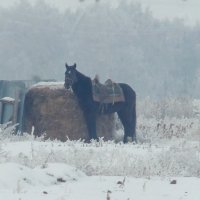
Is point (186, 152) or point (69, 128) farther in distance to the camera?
point (69, 128)

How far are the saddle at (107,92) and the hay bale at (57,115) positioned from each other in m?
0.56

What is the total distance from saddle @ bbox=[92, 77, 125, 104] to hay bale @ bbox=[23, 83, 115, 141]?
0.56 metres

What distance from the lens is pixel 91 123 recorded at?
17.7m

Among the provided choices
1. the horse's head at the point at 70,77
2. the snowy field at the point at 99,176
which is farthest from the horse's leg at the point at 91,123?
the snowy field at the point at 99,176

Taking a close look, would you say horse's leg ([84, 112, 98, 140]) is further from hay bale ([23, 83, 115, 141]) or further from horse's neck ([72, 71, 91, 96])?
horse's neck ([72, 71, 91, 96])

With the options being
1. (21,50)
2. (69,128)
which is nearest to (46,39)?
(21,50)

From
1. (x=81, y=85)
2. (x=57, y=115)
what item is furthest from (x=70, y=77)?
(x=57, y=115)

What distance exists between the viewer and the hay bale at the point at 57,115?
17875 mm

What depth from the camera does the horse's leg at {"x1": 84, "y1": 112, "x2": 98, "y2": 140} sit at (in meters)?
17.6

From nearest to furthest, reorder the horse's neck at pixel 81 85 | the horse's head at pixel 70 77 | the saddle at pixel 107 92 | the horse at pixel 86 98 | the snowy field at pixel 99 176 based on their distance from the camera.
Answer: the snowy field at pixel 99 176
the horse's head at pixel 70 77
the horse at pixel 86 98
the horse's neck at pixel 81 85
the saddle at pixel 107 92

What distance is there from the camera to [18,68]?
7950 cm

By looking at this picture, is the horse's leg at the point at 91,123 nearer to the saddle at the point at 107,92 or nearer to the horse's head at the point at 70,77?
the saddle at the point at 107,92

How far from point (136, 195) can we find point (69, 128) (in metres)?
9.89

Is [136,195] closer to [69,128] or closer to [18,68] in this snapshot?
[69,128]
